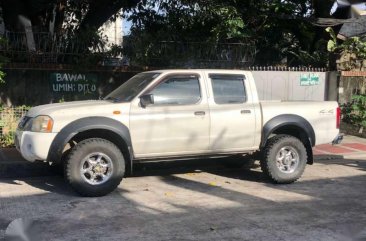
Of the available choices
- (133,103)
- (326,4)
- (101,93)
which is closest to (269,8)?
(326,4)

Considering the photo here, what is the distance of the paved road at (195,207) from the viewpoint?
5.68 metres

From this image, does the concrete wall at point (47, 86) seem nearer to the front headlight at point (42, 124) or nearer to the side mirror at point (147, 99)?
the front headlight at point (42, 124)

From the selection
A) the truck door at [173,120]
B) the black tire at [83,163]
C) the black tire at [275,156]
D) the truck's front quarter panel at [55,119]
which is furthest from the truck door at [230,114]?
the black tire at [83,163]

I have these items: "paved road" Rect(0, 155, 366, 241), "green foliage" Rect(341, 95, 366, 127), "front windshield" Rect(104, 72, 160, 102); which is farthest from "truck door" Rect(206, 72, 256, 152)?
"green foliage" Rect(341, 95, 366, 127)

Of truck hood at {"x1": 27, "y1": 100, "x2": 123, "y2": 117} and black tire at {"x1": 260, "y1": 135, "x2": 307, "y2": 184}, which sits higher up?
truck hood at {"x1": 27, "y1": 100, "x2": 123, "y2": 117}

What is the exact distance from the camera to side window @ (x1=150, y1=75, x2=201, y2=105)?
7656 mm

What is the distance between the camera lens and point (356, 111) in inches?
563

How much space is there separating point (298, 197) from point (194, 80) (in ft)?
7.61

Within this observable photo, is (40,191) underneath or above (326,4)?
underneath

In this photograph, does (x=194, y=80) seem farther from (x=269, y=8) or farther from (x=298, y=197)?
(x=269, y=8)

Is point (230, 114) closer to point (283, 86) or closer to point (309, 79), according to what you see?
point (283, 86)

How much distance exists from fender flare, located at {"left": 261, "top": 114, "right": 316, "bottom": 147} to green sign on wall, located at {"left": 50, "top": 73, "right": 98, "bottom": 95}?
211 inches

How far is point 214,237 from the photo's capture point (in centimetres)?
552

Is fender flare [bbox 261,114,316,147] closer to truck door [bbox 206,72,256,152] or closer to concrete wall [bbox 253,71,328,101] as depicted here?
truck door [bbox 206,72,256,152]
